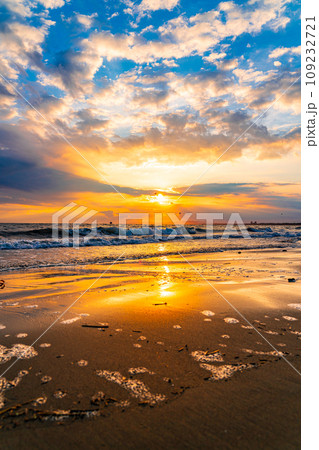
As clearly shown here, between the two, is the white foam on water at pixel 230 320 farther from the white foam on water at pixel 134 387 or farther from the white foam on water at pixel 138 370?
the white foam on water at pixel 134 387

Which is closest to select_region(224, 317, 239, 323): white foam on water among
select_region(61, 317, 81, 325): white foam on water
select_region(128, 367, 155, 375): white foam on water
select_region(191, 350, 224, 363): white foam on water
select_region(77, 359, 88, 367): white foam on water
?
select_region(191, 350, 224, 363): white foam on water

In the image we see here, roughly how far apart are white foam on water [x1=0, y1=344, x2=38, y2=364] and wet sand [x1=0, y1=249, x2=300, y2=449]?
0.01 meters

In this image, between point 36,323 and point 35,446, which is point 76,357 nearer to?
point 35,446

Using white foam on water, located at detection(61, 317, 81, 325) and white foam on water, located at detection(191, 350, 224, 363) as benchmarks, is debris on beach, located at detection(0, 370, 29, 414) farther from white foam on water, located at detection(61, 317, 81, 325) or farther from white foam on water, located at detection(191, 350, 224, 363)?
white foam on water, located at detection(191, 350, 224, 363)

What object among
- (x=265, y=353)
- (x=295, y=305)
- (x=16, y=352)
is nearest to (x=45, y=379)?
(x=16, y=352)

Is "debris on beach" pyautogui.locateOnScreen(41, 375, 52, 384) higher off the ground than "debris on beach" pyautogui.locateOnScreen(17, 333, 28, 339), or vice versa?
"debris on beach" pyautogui.locateOnScreen(41, 375, 52, 384)

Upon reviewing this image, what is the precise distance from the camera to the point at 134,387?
209 cm

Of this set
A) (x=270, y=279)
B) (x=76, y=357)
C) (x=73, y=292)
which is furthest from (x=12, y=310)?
(x=270, y=279)

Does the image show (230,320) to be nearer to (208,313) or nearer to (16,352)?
(208,313)

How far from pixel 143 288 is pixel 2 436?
421cm

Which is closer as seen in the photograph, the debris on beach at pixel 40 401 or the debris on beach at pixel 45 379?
the debris on beach at pixel 40 401

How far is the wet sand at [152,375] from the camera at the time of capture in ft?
5.47

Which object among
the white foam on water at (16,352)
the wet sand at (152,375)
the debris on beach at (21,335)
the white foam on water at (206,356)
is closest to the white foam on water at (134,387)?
the wet sand at (152,375)

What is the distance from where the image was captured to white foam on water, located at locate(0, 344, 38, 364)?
260 centimetres
